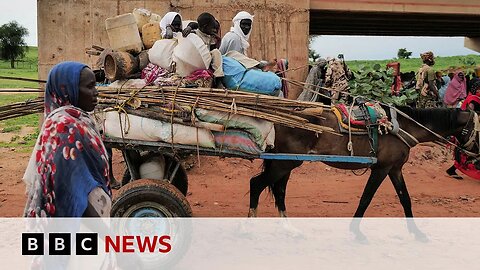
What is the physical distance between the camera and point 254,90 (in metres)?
5.15

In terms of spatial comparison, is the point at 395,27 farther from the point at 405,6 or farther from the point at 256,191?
the point at 256,191

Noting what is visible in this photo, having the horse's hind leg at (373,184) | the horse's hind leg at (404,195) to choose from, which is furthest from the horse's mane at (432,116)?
the horse's hind leg at (373,184)

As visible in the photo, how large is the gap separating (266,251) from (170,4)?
539cm

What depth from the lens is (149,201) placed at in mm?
4672

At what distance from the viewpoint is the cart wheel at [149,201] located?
4.62m

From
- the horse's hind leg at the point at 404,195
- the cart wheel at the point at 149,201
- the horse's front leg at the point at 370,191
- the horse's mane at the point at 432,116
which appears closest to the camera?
the cart wheel at the point at 149,201

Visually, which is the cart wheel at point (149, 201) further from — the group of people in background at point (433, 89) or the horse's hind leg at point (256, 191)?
the group of people in background at point (433, 89)

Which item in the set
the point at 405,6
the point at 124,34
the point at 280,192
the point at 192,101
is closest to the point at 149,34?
the point at 124,34

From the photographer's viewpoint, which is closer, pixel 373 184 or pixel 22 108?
pixel 22 108

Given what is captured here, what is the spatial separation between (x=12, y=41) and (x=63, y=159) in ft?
157

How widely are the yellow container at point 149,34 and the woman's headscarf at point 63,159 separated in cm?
313

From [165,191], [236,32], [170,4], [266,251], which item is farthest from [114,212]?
[170,4]

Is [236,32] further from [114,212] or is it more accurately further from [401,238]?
[401,238]

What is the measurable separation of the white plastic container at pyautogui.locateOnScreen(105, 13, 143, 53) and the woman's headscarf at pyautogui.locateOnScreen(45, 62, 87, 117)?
9.76 ft
